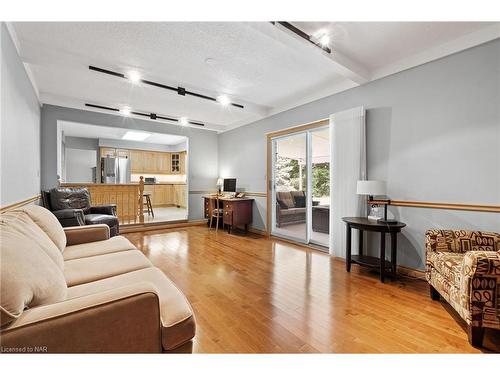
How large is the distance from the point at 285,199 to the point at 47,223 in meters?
3.74

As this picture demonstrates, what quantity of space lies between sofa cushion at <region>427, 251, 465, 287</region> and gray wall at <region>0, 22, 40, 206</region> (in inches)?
146

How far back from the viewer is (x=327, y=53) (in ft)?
8.35

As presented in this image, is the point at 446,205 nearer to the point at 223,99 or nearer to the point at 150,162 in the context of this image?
the point at 223,99

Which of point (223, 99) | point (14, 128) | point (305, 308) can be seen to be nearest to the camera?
point (305, 308)

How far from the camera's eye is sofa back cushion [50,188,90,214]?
12.2 ft

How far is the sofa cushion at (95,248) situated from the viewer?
2008 millimetres

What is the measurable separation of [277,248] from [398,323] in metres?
2.29

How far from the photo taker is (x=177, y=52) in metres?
2.69

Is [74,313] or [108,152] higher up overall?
[108,152]

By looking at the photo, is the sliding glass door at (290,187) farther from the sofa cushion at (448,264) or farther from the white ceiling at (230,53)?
the sofa cushion at (448,264)

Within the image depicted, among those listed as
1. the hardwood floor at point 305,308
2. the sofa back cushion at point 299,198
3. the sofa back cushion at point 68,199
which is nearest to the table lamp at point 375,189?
the hardwood floor at point 305,308

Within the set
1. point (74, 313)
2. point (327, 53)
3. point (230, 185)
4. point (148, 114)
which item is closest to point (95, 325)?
point (74, 313)

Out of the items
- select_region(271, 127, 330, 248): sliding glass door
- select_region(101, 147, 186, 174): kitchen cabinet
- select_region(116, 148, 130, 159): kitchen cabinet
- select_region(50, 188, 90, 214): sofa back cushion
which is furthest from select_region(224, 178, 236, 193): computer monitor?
select_region(116, 148, 130, 159): kitchen cabinet
